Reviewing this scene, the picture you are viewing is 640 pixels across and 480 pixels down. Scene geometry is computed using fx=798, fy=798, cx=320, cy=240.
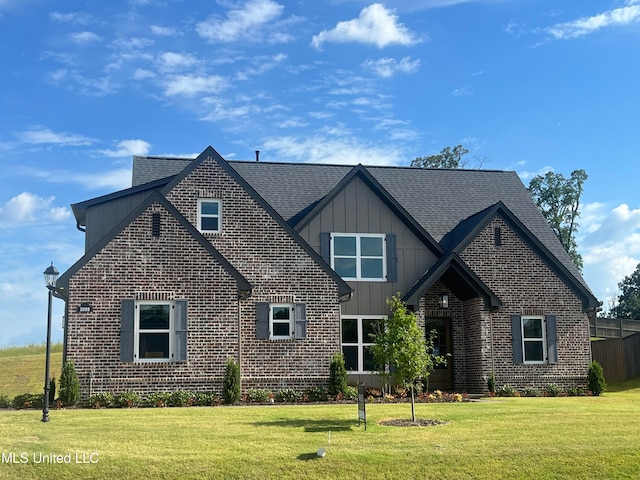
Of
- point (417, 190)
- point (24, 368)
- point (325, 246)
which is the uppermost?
point (417, 190)

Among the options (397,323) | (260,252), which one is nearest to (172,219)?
(260,252)

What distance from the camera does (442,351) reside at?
26.0m

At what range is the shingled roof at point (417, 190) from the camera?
88.9 ft

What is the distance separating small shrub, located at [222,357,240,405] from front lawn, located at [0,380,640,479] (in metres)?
3.30

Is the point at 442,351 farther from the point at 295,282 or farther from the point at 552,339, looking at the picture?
the point at 295,282

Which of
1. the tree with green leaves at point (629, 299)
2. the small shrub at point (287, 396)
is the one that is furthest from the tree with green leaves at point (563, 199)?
the small shrub at point (287, 396)

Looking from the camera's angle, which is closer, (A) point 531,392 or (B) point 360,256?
(A) point 531,392

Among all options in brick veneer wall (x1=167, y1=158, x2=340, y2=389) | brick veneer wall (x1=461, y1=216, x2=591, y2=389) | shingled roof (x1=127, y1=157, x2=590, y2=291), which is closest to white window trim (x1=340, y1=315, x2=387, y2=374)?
brick veneer wall (x1=167, y1=158, x2=340, y2=389)

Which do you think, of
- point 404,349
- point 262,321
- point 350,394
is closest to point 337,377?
point 350,394

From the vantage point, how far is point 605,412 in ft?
60.0

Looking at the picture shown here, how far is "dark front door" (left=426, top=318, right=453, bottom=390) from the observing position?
25750 millimetres

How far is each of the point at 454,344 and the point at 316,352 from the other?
535 centimetres

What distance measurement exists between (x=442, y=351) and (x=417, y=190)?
244 inches

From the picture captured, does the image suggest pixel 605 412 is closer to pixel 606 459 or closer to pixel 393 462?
pixel 606 459
